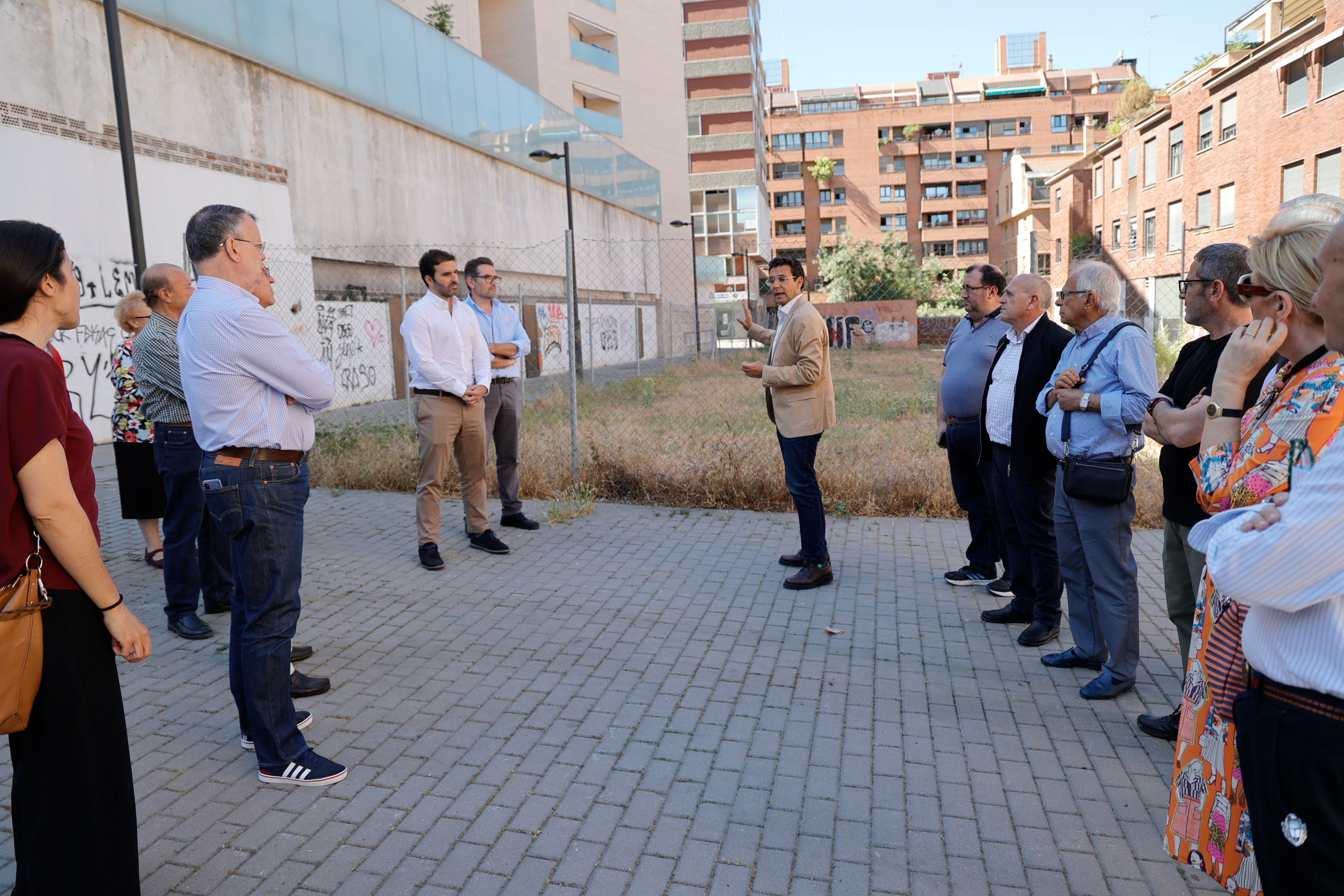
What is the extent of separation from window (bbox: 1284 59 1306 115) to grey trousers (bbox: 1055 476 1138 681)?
101ft

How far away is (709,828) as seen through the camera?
3242 mm

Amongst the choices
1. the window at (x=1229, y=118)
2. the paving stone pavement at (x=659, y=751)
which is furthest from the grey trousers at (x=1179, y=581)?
the window at (x=1229, y=118)

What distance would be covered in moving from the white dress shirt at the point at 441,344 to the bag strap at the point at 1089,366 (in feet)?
13.9

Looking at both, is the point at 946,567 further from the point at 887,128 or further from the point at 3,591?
the point at 887,128

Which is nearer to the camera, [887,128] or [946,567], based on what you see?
[946,567]

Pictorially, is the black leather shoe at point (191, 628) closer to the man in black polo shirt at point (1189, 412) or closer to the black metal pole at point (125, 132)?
the black metal pole at point (125, 132)

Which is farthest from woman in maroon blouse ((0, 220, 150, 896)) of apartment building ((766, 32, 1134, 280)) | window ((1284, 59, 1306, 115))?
apartment building ((766, 32, 1134, 280))

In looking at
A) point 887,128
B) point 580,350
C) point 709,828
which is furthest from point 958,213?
point 709,828

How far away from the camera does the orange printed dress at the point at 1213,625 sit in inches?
73.3

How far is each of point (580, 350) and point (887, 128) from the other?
226 ft

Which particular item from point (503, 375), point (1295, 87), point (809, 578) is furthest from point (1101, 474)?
point (1295, 87)

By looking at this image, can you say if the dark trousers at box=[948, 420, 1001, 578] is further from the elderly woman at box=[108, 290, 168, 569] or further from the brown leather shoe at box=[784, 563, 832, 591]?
the elderly woman at box=[108, 290, 168, 569]

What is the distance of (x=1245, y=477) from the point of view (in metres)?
2.03

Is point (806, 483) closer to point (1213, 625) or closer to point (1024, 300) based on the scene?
point (1024, 300)
